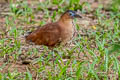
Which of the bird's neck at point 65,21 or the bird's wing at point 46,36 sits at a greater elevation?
the bird's neck at point 65,21

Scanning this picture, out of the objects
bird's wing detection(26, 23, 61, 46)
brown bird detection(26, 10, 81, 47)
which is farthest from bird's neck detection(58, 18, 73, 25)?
bird's wing detection(26, 23, 61, 46)

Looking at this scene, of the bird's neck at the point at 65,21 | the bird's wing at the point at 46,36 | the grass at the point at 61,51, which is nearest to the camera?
the grass at the point at 61,51

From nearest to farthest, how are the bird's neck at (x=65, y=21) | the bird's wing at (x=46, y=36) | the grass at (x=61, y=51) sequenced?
the grass at (x=61, y=51) → the bird's wing at (x=46, y=36) → the bird's neck at (x=65, y=21)

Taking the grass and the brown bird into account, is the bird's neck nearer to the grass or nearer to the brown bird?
the brown bird

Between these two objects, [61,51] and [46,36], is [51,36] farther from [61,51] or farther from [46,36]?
[61,51]

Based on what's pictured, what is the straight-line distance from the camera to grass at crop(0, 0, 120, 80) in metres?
5.16

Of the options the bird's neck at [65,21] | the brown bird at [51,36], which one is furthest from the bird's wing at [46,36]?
the bird's neck at [65,21]

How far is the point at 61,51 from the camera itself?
6.34 m

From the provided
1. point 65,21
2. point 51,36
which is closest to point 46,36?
point 51,36

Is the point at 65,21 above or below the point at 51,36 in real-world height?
above

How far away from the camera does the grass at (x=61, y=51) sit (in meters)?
5.16

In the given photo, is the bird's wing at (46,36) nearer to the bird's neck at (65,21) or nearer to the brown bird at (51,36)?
the brown bird at (51,36)

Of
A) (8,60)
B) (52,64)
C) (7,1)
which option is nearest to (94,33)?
(52,64)

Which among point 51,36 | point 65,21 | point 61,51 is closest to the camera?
point 51,36
